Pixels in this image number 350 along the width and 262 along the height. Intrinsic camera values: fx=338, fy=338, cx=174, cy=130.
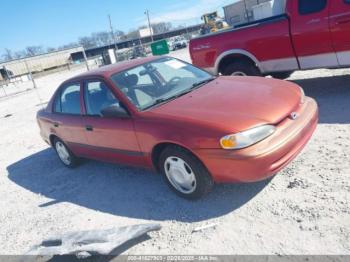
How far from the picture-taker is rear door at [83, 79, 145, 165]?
429cm

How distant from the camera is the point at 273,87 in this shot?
4.21 m

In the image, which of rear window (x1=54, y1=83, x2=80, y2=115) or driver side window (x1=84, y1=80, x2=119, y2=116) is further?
rear window (x1=54, y1=83, x2=80, y2=115)

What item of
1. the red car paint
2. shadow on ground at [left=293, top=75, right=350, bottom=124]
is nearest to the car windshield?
the red car paint

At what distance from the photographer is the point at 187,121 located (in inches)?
141

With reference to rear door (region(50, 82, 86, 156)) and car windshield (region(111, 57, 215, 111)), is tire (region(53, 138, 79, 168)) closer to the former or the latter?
rear door (region(50, 82, 86, 156))

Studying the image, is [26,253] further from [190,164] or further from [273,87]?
[273,87]

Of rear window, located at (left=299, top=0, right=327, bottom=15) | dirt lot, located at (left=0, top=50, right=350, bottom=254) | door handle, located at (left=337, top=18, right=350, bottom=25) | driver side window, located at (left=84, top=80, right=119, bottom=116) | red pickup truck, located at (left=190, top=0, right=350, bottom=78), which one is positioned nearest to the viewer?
dirt lot, located at (left=0, top=50, right=350, bottom=254)

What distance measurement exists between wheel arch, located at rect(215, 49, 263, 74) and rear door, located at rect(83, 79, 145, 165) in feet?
11.0

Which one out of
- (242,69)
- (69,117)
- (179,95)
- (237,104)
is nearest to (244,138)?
(237,104)

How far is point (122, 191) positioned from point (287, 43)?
13.6 ft

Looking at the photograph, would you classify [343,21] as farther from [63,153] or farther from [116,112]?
[63,153]

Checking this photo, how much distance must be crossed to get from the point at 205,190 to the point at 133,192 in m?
1.26

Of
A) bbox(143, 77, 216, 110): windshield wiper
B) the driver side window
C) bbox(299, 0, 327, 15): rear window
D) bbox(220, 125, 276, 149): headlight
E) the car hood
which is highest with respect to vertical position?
bbox(299, 0, 327, 15): rear window

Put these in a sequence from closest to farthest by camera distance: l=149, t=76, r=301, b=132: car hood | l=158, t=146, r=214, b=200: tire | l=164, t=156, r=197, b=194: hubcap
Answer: l=149, t=76, r=301, b=132: car hood → l=158, t=146, r=214, b=200: tire → l=164, t=156, r=197, b=194: hubcap
